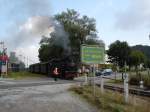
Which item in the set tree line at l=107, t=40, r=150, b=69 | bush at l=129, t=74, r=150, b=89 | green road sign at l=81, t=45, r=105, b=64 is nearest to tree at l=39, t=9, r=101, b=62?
tree line at l=107, t=40, r=150, b=69

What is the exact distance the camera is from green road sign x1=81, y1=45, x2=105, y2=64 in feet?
67.4

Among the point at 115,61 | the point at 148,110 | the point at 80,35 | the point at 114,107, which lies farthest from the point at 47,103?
the point at 80,35

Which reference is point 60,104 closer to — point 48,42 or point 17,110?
point 17,110

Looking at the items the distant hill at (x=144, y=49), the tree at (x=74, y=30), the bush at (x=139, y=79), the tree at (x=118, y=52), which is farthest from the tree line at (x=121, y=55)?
the distant hill at (x=144, y=49)

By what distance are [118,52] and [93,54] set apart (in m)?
64.2

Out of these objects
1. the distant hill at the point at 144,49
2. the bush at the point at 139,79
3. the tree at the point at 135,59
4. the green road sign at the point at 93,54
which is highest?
the distant hill at the point at 144,49

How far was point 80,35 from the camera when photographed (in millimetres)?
90750

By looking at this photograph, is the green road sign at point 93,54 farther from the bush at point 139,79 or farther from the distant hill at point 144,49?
the distant hill at point 144,49

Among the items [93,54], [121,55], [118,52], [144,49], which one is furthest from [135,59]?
[93,54]

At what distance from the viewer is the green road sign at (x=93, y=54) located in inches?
808

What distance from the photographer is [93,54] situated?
2077 centimetres

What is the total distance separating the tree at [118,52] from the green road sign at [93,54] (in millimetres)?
54399

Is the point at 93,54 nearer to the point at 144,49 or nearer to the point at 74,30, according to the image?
the point at 74,30

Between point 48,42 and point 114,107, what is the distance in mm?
85449
